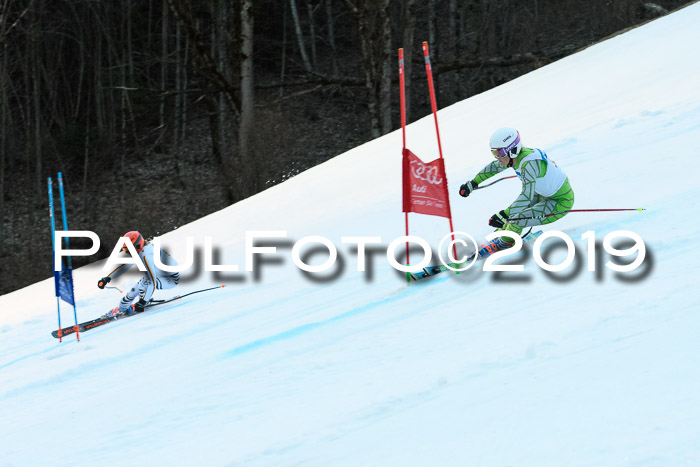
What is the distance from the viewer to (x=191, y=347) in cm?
748

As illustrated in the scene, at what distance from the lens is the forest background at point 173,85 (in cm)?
2516

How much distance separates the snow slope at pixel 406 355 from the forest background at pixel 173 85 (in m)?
11.9

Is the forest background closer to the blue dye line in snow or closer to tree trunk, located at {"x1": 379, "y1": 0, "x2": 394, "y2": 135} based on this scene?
tree trunk, located at {"x1": 379, "y1": 0, "x2": 394, "y2": 135}

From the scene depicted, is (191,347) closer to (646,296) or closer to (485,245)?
(485,245)

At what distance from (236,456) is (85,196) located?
23.8 meters

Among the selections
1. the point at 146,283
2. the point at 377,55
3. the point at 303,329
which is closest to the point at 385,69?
the point at 377,55

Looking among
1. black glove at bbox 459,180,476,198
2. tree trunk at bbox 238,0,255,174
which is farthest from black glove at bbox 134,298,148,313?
tree trunk at bbox 238,0,255,174

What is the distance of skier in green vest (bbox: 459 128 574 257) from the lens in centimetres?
719

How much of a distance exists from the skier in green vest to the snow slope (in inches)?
16.6

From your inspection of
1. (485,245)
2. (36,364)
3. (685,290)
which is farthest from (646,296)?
(36,364)

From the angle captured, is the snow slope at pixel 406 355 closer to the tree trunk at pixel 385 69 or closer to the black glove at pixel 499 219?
the black glove at pixel 499 219

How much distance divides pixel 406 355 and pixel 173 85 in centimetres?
2796

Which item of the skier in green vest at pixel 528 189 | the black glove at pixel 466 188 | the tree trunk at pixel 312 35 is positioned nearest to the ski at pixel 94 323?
the black glove at pixel 466 188

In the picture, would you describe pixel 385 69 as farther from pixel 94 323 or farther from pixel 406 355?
pixel 406 355
